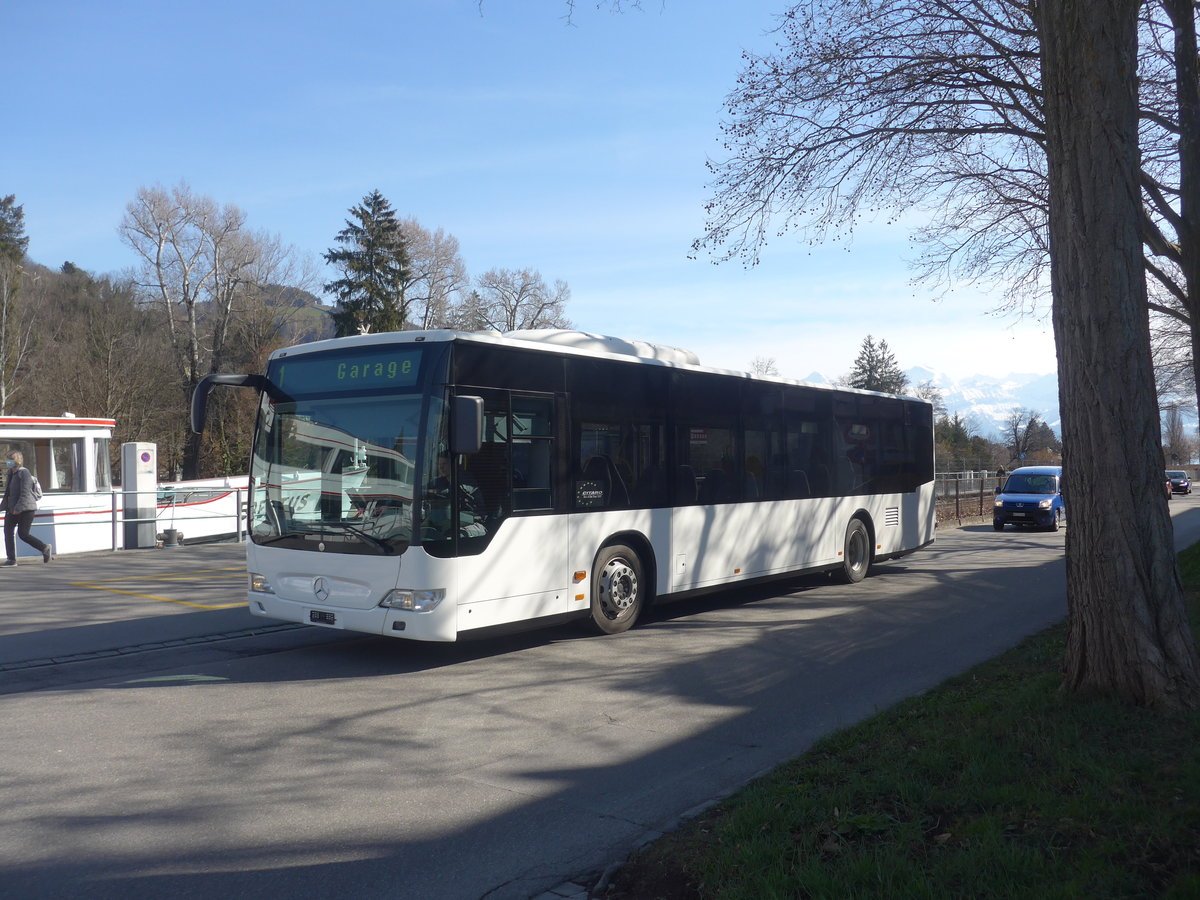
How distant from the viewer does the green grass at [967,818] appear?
3.80 metres

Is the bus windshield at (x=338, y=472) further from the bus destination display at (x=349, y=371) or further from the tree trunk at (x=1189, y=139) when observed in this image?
the tree trunk at (x=1189, y=139)

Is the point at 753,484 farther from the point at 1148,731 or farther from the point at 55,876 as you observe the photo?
the point at 55,876

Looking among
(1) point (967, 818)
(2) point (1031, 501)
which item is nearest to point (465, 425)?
(1) point (967, 818)

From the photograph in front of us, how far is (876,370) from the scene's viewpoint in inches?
3625

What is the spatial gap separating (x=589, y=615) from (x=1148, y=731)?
18.5 ft

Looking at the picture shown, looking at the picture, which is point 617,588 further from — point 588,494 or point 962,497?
point 962,497

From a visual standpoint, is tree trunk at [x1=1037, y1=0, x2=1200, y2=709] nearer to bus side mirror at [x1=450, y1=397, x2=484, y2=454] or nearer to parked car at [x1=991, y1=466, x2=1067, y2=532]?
bus side mirror at [x1=450, y1=397, x2=484, y2=454]

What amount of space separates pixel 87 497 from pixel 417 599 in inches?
626

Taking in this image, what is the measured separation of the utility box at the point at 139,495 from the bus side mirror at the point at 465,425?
44.9 feet

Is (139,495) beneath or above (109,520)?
above

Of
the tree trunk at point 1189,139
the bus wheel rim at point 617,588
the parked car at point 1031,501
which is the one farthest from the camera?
the parked car at point 1031,501

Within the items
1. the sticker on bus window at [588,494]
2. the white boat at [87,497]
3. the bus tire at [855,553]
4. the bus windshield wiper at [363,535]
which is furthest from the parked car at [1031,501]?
the bus windshield wiper at [363,535]

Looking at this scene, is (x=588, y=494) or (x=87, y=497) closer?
(x=588, y=494)

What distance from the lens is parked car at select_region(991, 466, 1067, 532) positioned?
27625 millimetres
